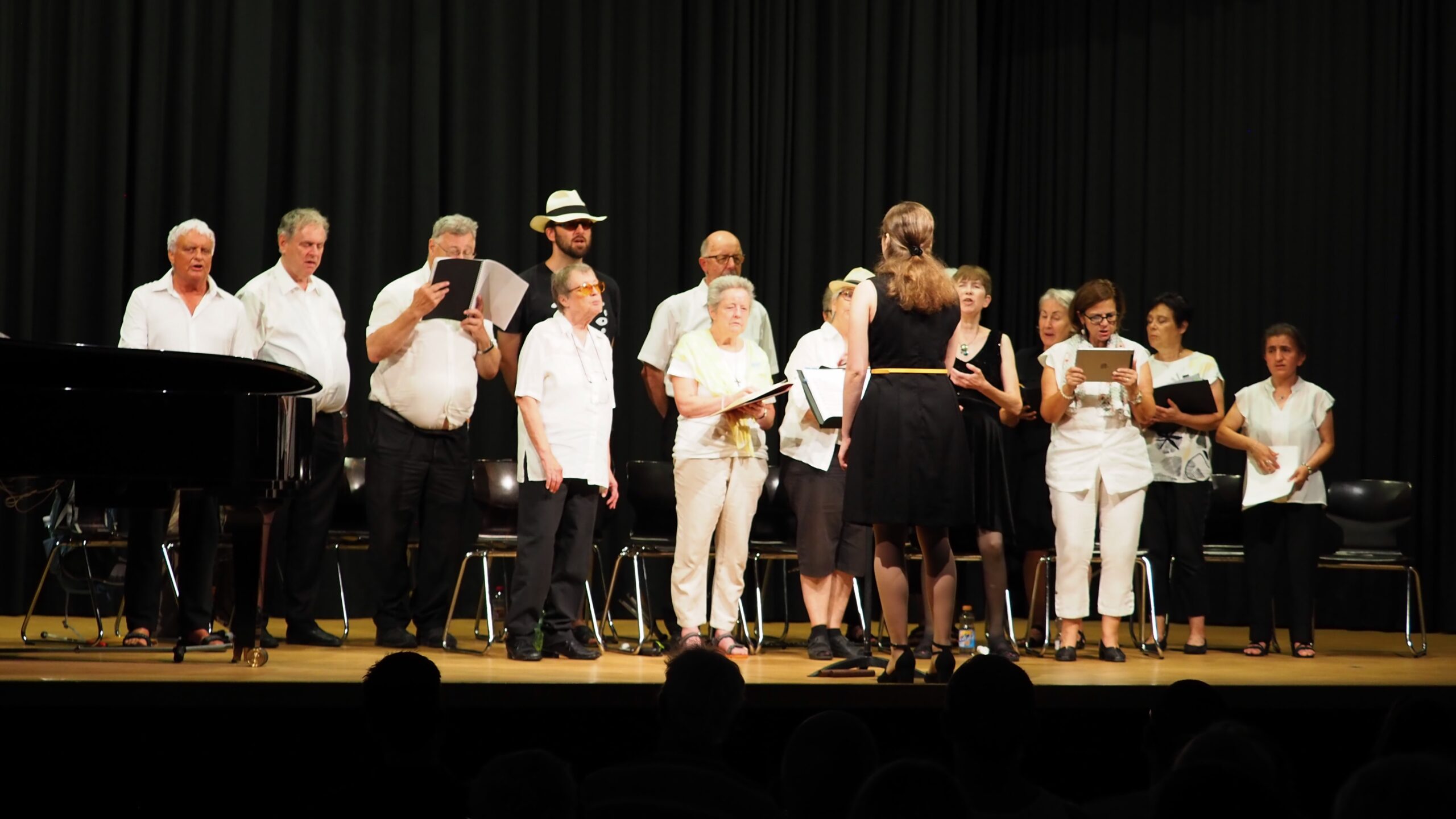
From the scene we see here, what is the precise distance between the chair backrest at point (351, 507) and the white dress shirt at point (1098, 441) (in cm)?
303

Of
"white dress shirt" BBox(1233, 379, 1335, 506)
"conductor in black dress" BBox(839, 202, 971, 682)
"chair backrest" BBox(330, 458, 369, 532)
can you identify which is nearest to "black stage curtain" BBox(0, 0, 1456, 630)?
"chair backrest" BBox(330, 458, 369, 532)

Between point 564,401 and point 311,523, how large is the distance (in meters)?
1.25

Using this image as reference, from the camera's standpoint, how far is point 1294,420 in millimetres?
6777

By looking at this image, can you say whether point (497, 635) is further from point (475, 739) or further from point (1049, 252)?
point (1049, 252)

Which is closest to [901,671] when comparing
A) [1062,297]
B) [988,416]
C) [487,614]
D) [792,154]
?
[988,416]

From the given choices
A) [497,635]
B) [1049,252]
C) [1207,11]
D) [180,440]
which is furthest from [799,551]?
[1207,11]

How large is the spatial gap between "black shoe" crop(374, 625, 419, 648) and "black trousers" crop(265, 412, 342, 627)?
295 millimetres

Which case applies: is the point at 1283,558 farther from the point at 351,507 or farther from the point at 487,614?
the point at 351,507

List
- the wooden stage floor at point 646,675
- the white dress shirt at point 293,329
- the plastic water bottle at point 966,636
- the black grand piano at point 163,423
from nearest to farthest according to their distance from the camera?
the wooden stage floor at point 646,675 → the black grand piano at point 163,423 → the white dress shirt at point 293,329 → the plastic water bottle at point 966,636

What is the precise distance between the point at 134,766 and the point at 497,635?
9.07 ft

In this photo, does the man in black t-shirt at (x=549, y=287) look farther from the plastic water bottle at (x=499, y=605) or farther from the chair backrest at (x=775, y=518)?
the plastic water bottle at (x=499, y=605)

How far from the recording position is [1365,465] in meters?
8.51

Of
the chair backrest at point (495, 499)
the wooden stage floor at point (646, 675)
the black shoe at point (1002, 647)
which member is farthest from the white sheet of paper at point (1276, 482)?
the chair backrest at point (495, 499)

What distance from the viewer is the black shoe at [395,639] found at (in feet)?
20.0
